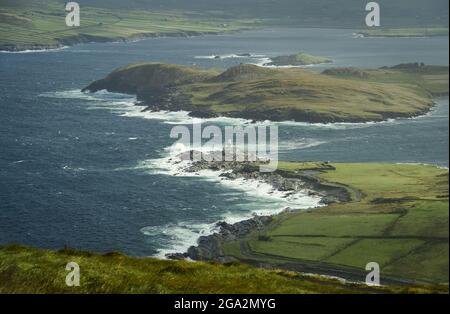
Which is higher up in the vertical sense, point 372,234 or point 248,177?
point 372,234

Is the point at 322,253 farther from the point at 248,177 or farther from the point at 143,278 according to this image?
the point at 143,278

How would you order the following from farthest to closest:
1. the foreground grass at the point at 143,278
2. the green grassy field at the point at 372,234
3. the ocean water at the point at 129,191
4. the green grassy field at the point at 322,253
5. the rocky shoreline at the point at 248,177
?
1. the ocean water at the point at 129,191
2. the rocky shoreline at the point at 248,177
3. the green grassy field at the point at 372,234
4. the green grassy field at the point at 322,253
5. the foreground grass at the point at 143,278

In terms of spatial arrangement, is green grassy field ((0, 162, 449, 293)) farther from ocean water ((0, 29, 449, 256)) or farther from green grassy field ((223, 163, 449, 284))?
ocean water ((0, 29, 449, 256))

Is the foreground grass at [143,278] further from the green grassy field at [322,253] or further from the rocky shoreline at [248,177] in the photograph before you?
the rocky shoreline at [248,177]

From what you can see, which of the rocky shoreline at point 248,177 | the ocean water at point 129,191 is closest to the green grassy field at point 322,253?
the rocky shoreline at point 248,177

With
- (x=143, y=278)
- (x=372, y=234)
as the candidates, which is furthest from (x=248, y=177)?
(x=143, y=278)

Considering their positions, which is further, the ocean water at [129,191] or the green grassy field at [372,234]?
the ocean water at [129,191]
